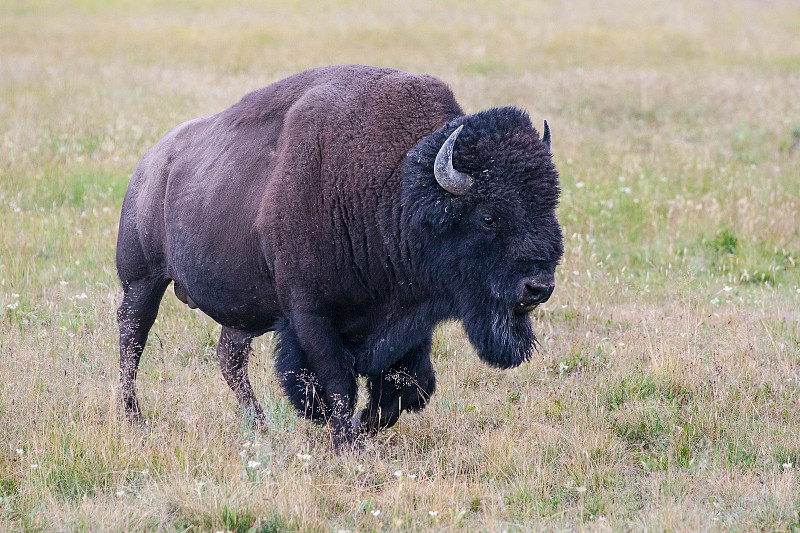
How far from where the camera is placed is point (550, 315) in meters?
7.38

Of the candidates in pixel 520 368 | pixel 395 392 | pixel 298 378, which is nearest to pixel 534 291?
pixel 395 392

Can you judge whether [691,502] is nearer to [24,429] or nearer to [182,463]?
[182,463]

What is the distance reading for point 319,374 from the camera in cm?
478

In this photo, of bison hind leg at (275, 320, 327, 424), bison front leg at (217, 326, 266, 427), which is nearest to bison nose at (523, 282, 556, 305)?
bison hind leg at (275, 320, 327, 424)

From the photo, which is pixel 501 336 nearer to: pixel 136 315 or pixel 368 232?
pixel 368 232

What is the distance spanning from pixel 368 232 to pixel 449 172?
674mm

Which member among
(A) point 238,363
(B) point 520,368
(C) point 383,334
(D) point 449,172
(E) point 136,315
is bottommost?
(B) point 520,368

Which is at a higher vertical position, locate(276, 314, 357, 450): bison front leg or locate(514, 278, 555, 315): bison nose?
locate(514, 278, 555, 315): bison nose

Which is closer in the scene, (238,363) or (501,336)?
(501,336)

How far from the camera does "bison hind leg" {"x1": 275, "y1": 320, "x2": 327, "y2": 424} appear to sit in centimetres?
482

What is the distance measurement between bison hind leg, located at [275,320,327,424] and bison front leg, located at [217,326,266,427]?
800 millimetres

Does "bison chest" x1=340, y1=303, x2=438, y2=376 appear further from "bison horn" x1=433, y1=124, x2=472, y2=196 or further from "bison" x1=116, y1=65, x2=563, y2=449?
"bison horn" x1=433, y1=124, x2=472, y2=196

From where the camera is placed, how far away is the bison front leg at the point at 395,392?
16.5 ft

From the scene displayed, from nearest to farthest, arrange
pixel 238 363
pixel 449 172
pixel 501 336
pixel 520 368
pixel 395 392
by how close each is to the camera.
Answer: pixel 449 172 < pixel 501 336 < pixel 395 392 < pixel 238 363 < pixel 520 368
